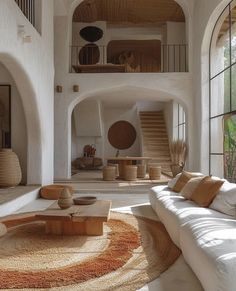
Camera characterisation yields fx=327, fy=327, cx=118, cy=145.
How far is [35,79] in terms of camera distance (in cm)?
693

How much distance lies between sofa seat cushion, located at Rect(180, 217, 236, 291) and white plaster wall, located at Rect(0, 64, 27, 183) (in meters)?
5.16

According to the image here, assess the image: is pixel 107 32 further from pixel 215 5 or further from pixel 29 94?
pixel 29 94

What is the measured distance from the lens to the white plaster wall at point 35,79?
5543mm

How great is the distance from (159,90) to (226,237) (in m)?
7.46

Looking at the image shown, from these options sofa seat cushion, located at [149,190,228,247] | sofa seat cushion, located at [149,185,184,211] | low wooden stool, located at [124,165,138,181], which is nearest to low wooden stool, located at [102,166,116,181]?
low wooden stool, located at [124,165,138,181]

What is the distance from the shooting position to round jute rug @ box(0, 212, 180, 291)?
2744mm

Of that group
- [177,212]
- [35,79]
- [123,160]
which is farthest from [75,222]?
[123,160]

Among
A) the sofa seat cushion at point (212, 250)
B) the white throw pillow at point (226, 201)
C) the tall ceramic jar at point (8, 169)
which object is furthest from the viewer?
the tall ceramic jar at point (8, 169)

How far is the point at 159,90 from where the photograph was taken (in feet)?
31.9

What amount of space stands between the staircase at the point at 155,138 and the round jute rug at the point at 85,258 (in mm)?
8212

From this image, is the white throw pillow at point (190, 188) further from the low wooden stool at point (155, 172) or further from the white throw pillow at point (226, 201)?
the low wooden stool at point (155, 172)

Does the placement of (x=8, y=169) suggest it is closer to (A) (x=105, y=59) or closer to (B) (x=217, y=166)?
(B) (x=217, y=166)

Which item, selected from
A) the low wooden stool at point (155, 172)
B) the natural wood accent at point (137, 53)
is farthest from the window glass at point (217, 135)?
the natural wood accent at point (137, 53)

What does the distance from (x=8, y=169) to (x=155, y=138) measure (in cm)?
809
